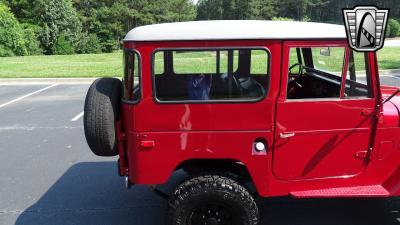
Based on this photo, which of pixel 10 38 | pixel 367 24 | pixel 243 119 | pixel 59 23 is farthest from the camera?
pixel 59 23

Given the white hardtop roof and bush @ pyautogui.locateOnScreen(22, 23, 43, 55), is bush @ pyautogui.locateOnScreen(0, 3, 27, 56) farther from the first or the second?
the white hardtop roof

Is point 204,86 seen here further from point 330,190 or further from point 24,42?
point 24,42

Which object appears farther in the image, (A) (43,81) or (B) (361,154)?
(A) (43,81)

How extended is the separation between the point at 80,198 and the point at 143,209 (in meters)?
0.81

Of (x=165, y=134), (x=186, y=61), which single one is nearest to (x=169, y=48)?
Answer: (x=186, y=61)

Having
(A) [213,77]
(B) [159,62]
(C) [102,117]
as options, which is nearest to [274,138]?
(A) [213,77]

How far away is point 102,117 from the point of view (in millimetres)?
3393

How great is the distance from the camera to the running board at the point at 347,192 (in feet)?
11.2

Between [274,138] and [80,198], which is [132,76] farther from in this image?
[80,198]

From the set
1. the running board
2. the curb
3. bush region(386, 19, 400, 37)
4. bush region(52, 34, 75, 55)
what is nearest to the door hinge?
the running board

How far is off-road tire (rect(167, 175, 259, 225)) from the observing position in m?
3.34

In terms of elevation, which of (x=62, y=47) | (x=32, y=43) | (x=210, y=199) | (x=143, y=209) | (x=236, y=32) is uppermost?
(x=236, y=32)

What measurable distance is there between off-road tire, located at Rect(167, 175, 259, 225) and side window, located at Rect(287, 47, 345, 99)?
0.87 meters

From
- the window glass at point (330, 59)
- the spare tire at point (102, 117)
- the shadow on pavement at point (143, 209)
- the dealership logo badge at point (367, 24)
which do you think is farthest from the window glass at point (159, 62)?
the shadow on pavement at point (143, 209)
